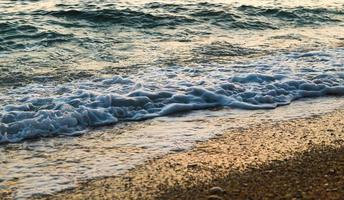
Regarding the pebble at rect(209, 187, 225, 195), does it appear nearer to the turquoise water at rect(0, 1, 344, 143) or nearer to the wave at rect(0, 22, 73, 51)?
the turquoise water at rect(0, 1, 344, 143)

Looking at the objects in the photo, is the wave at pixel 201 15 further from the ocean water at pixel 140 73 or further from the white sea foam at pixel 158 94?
the white sea foam at pixel 158 94

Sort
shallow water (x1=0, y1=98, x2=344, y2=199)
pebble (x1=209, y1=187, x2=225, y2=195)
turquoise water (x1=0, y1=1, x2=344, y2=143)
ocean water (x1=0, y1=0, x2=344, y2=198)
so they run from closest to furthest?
pebble (x1=209, y1=187, x2=225, y2=195) → shallow water (x1=0, y1=98, x2=344, y2=199) → ocean water (x1=0, y1=0, x2=344, y2=198) → turquoise water (x1=0, y1=1, x2=344, y2=143)

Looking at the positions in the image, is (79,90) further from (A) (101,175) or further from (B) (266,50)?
(B) (266,50)

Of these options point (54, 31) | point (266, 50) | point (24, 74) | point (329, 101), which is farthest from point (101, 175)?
point (54, 31)

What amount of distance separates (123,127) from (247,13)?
8826 millimetres

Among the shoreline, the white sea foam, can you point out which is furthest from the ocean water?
the shoreline

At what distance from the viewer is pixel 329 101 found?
615 centimetres

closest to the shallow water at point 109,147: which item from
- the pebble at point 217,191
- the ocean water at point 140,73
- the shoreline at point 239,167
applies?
the ocean water at point 140,73

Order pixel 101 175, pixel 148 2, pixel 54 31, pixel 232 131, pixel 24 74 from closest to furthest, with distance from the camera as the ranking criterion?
pixel 101 175 < pixel 232 131 < pixel 24 74 < pixel 54 31 < pixel 148 2

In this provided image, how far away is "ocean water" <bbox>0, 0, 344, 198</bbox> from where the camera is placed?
4.92 metres

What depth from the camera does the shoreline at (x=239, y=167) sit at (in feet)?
12.3

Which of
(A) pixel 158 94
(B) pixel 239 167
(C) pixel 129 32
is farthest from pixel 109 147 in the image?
(C) pixel 129 32

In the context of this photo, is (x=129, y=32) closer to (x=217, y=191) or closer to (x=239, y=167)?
(x=239, y=167)

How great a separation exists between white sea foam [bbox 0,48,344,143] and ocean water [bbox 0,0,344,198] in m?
0.01
